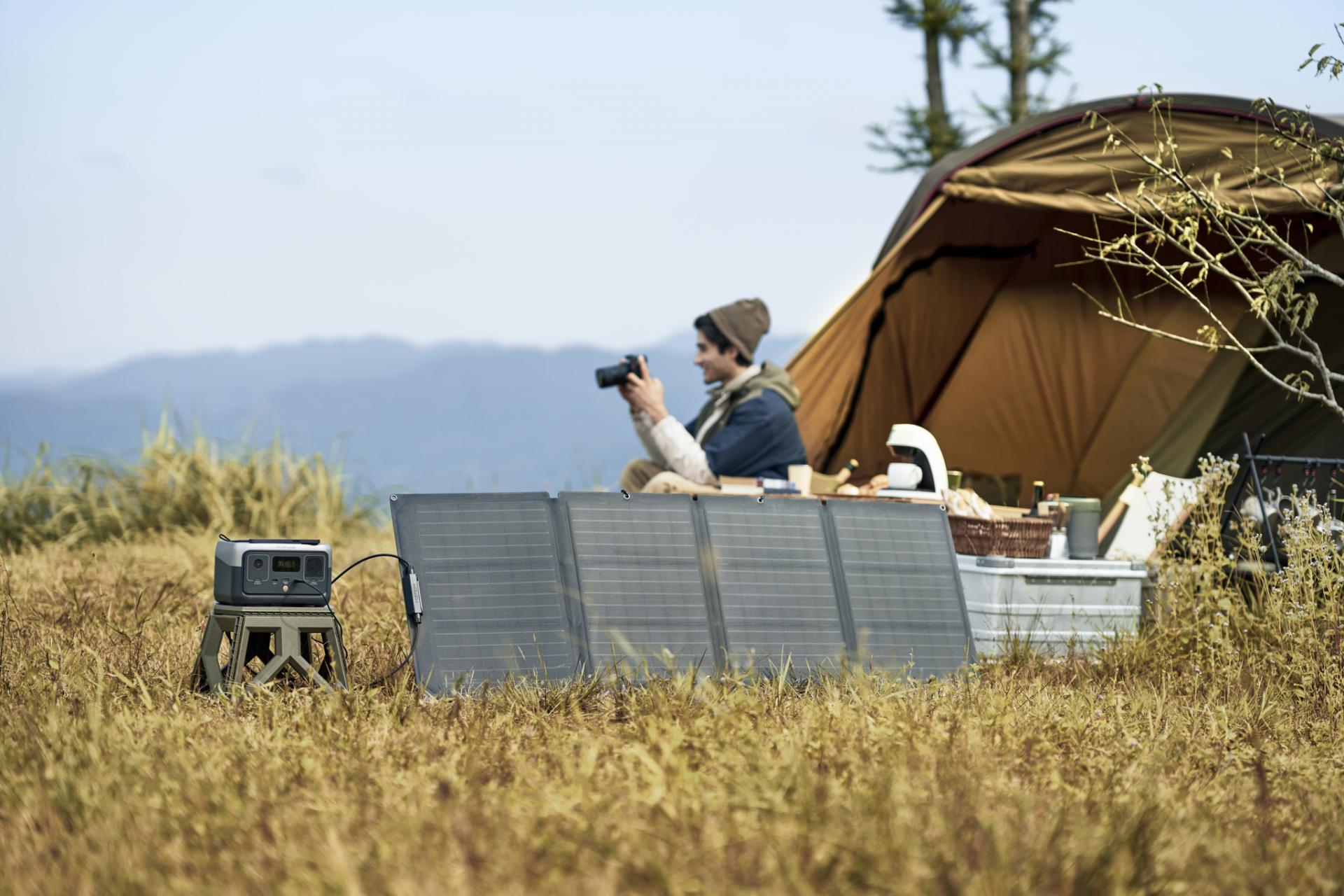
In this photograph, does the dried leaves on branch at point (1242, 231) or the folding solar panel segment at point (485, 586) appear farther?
the dried leaves on branch at point (1242, 231)

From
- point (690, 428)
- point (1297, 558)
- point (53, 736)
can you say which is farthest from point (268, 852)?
point (690, 428)

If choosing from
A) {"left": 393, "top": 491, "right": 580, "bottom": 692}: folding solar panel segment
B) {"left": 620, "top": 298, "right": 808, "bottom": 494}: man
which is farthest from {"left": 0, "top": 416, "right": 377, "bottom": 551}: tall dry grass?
{"left": 393, "top": 491, "right": 580, "bottom": 692}: folding solar panel segment

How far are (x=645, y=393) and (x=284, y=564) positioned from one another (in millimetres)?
2170

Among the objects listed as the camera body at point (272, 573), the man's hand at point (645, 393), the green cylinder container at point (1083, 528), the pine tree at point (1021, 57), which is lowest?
the green cylinder container at point (1083, 528)

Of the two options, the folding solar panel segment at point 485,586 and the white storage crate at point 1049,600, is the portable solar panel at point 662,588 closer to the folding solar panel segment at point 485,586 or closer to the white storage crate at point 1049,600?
the folding solar panel segment at point 485,586

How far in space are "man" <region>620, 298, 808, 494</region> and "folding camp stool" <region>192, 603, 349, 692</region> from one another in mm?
1766

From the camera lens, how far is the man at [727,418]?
4.84 meters

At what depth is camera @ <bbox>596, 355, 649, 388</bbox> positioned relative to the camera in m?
4.84

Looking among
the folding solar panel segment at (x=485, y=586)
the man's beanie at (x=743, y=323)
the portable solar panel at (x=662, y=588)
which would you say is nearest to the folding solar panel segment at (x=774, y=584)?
the portable solar panel at (x=662, y=588)

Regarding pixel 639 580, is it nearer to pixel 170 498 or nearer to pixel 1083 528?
pixel 1083 528

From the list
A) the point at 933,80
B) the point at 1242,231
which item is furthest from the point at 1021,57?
the point at 1242,231

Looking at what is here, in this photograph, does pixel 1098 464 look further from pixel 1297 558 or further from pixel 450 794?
pixel 450 794

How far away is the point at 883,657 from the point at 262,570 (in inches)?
59.3

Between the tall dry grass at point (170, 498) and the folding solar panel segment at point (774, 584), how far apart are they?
146 inches
